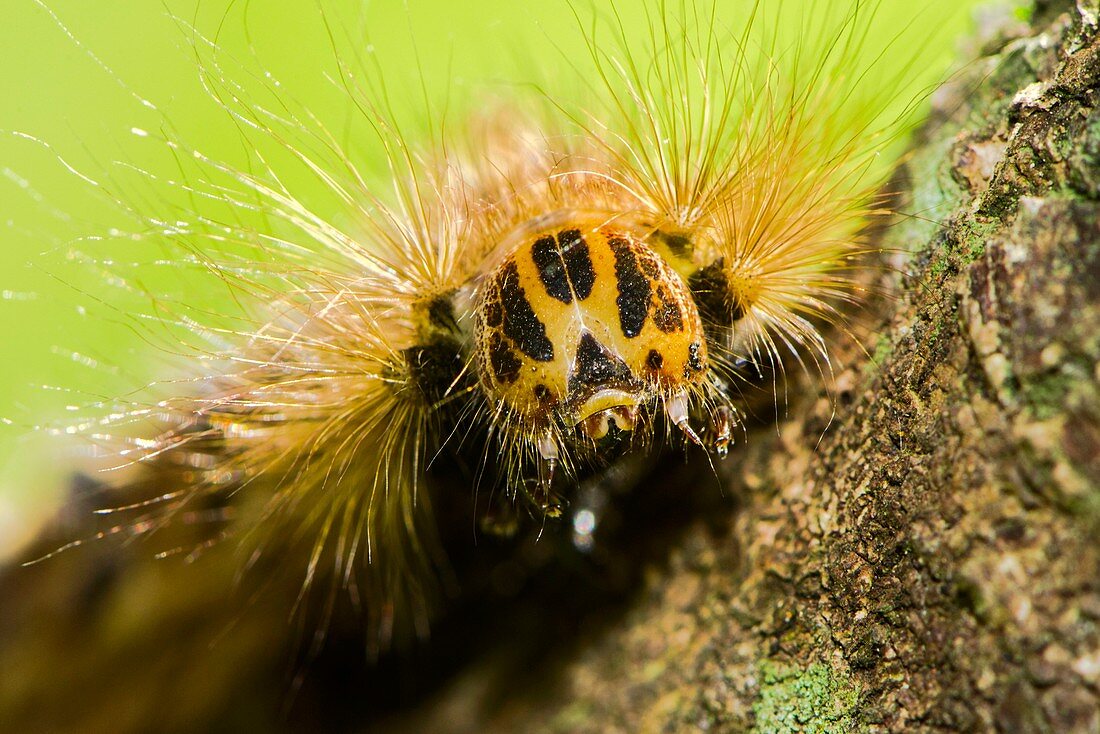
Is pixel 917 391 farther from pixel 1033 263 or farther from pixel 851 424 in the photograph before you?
pixel 1033 263

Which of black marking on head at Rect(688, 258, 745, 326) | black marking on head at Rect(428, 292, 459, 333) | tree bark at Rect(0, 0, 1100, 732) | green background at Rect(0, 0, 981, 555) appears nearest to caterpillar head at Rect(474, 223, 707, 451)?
black marking on head at Rect(688, 258, 745, 326)

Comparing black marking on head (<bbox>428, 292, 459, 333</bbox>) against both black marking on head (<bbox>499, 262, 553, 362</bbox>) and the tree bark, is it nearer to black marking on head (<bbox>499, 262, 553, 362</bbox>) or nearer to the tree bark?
black marking on head (<bbox>499, 262, 553, 362</bbox>)

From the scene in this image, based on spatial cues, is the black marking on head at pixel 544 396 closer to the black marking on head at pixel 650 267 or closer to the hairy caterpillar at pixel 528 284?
the hairy caterpillar at pixel 528 284

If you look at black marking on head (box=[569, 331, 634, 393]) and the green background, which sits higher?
the green background

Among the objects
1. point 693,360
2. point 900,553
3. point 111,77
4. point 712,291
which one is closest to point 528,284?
point 693,360

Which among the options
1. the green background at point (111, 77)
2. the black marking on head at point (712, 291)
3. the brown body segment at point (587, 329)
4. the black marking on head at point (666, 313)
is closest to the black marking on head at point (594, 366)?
the brown body segment at point (587, 329)

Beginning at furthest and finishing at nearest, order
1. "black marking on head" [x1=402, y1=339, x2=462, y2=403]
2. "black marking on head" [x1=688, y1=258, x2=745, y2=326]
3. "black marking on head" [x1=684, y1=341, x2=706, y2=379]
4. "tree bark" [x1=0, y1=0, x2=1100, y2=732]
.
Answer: "black marking on head" [x1=402, y1=339, x2=462, y2=403], "black marking on head" [x1=688, y1=258, x2=745, y2=326], "black marking on head" [x1=684, y1=341, x2=706, y2=379], "tree bark" [x1=0, y1=0, x2=1100, y2=732]

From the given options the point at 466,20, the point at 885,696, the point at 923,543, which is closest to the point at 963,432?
the point at 923,543
